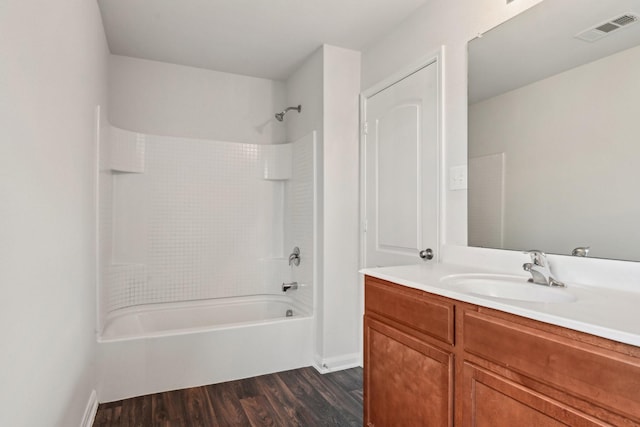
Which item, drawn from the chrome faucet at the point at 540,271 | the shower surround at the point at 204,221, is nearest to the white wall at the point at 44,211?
the shower surround at the point at 204,221

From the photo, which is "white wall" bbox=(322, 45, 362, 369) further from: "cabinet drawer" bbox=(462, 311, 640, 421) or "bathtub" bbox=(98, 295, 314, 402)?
"cabinet drawer" bbox=(462, 311, 640, 421)

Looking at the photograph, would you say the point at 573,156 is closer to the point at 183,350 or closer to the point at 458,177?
the point at 458,177

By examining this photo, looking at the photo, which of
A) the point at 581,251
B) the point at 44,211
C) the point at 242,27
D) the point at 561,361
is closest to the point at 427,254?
the point at 581,251

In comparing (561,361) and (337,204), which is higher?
(337,204)

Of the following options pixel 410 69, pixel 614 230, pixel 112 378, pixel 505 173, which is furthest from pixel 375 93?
pixel 112 378

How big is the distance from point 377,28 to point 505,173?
1421 millimetres

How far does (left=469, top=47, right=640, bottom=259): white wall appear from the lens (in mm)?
1299

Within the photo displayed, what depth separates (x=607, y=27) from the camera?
1374 mm

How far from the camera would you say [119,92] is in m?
3.04

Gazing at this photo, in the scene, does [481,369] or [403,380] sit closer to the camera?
[481,369]

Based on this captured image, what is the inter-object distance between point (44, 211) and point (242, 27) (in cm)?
188

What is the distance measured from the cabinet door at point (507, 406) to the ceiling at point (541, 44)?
4.13 feet

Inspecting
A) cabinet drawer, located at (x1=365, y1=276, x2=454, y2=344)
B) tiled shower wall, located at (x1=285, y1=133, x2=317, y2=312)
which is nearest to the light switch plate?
cabinet drawer, located at (x1=365, y1=276, x2=454, y2=344)

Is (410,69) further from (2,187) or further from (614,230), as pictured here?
(2,187)
